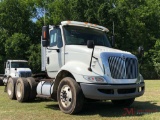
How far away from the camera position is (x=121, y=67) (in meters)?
8.63

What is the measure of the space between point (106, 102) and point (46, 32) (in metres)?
4.01

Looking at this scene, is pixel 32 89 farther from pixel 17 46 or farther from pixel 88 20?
pixel 88 20

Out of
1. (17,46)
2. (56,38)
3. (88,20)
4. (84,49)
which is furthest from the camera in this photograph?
(88,20)

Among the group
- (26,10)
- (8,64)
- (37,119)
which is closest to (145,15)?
(26,10)

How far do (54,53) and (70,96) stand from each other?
6.88ft

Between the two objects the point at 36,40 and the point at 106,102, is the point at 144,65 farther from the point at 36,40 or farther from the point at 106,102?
the point at 106,102

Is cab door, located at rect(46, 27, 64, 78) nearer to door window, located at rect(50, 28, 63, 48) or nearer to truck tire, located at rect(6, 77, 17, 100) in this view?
door window, located at rect(50, 28, 63, 48)

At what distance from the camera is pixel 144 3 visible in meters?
54.8

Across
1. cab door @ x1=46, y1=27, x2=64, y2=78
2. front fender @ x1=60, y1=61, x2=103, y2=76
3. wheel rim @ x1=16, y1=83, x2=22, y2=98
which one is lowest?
wheel rim @ x1=16, y1=83, x2=22, y2=98

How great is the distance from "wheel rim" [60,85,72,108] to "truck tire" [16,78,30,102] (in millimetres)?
2820

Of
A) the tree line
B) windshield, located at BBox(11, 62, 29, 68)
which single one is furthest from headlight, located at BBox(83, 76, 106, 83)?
the tree line

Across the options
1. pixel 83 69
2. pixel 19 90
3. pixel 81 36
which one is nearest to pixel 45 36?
pixel 81 36

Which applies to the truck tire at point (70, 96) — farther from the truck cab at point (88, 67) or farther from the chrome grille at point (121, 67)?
the chrome grille at point (121, 67)

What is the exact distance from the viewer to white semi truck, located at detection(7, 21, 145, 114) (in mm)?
8328
